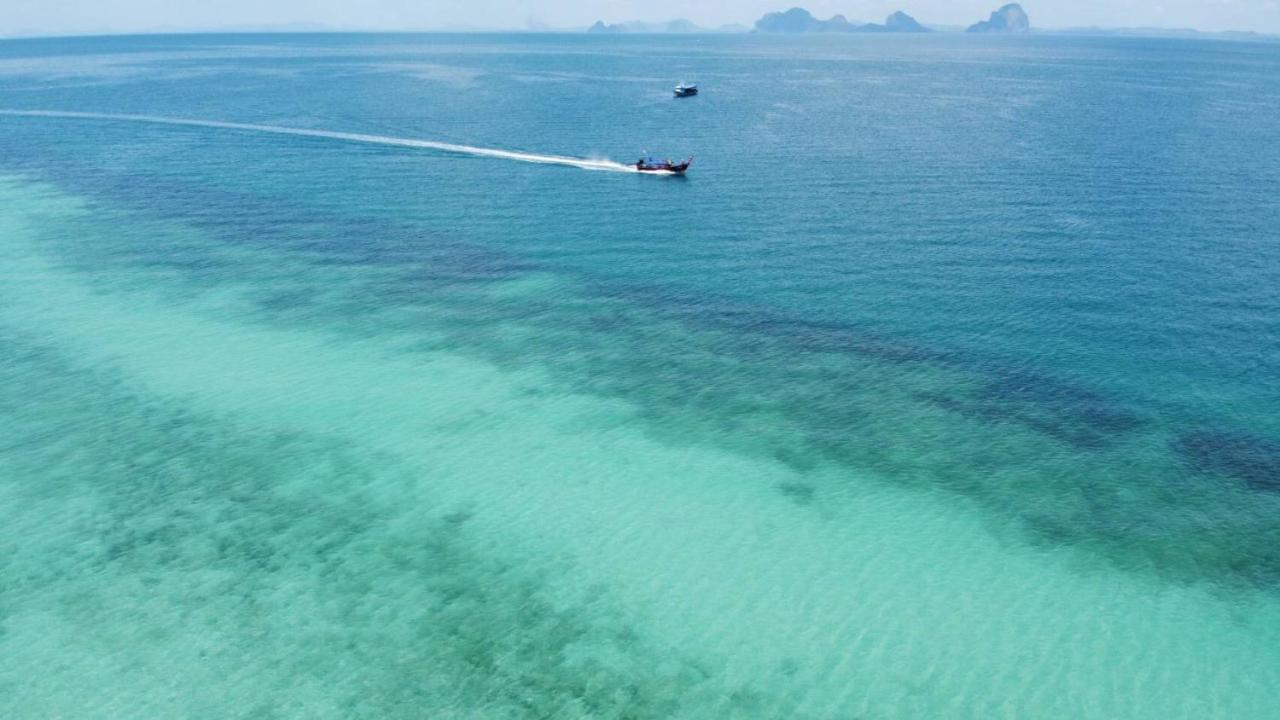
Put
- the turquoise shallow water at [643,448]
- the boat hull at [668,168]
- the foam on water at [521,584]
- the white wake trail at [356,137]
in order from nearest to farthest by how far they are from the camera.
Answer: the foam on water at [521,584] → the turquoise shallow water at [643,448] → the boat hull at [668,168] → the white wake trail at [356,137]

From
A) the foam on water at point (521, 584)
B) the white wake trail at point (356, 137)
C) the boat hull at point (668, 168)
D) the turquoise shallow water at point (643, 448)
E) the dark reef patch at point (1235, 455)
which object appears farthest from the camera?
the white wake trail at point (356, 137)

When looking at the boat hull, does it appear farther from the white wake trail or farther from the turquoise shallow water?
the turquoise shallow water

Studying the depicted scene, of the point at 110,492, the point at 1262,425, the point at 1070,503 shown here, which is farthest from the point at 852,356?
the point at 110,492

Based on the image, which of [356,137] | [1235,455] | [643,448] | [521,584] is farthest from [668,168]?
[521,584]

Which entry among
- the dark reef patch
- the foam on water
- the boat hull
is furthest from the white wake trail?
the dark reef patch

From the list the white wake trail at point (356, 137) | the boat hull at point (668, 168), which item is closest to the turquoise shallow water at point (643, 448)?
the boat hull at point (668, 168)

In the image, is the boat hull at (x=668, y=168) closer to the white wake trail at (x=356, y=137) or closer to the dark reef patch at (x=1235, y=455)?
the white wake trail at (x=356, y=137)
